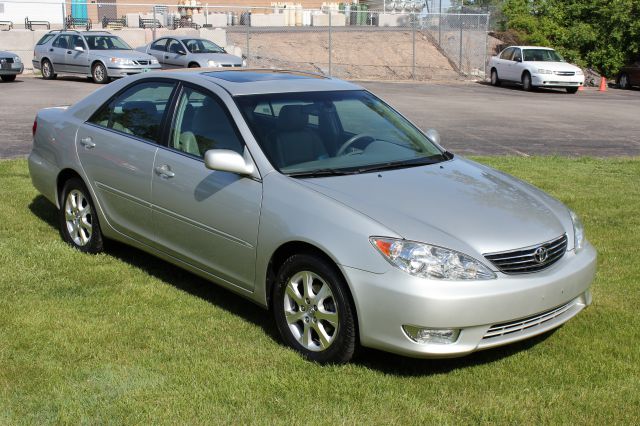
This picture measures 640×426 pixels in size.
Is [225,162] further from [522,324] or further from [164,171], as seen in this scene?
[522,324]

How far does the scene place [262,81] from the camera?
6.04 m

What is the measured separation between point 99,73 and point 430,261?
→ 22870mm

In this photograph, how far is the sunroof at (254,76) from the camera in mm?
6105

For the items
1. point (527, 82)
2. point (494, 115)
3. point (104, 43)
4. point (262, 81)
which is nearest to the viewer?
point (262, 81)

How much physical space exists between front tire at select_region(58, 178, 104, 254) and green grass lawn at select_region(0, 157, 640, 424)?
0.18 meters

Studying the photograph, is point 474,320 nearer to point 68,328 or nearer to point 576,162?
point 68,328

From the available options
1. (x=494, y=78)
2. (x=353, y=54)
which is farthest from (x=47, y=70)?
(x=494, y=78)

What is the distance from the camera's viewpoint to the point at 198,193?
556 centimetres

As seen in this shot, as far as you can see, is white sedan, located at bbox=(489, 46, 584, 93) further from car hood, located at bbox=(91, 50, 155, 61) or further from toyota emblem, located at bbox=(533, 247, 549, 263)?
toyota emblem, located at bbox=(533, 247, 549, 263)

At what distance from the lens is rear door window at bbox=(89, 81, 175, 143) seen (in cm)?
621

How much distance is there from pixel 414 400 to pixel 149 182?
2573mm

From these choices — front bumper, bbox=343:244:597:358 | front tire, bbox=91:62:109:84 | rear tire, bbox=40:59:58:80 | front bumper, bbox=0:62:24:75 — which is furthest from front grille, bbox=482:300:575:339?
rear tire, bbox=40:59:58:80

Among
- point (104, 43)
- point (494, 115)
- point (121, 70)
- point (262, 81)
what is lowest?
point (494, 115)

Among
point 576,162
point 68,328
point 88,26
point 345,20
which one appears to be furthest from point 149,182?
point 345,20
